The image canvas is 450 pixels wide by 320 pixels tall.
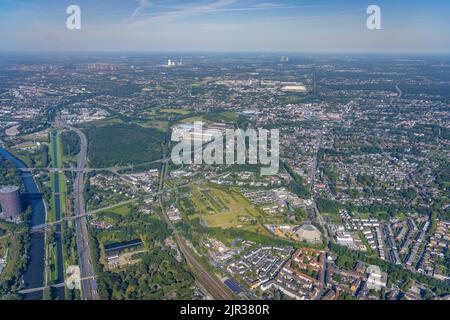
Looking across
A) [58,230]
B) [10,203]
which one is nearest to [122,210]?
[58,230]

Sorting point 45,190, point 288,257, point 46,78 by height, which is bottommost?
point 288,257

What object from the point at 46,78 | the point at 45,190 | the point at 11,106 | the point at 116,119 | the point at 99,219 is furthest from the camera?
the point at 46,78

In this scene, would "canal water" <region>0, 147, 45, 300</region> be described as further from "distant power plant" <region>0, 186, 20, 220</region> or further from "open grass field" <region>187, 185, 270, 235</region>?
"open grass field" <region>187, 185, 270, 235</region>

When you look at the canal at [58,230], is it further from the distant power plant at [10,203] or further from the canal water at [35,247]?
the distant power plant at [10,203]

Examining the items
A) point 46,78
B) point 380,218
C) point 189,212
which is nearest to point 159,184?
point 189,212

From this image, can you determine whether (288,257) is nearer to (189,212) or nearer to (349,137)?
(189,212)

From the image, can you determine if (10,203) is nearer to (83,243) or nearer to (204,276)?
(83,243)

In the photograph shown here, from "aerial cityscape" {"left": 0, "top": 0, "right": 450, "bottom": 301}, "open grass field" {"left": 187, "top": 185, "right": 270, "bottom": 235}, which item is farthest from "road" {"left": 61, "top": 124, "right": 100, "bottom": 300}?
"open grass field" {"left": 187, "top": 185, "right": 270, "bottom": 235}
